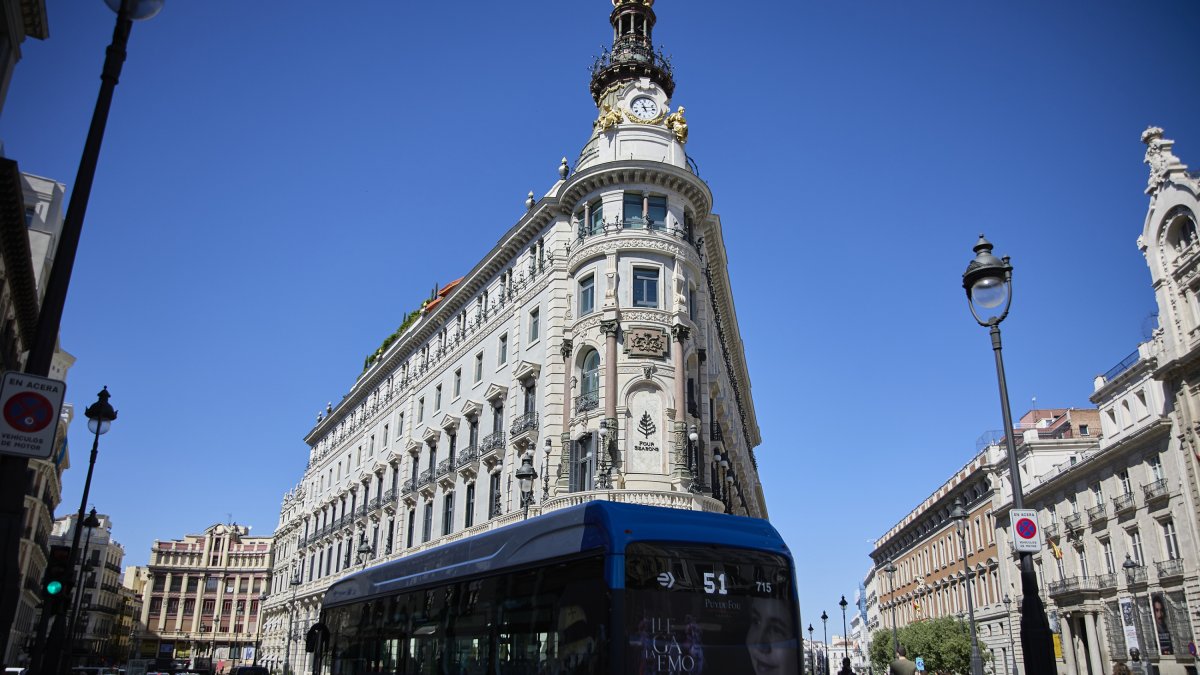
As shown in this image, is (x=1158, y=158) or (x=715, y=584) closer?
(x=715, y=584)

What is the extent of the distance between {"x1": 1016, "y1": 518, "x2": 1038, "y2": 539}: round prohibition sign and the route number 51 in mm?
4038

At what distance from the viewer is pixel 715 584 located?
33.8 feet

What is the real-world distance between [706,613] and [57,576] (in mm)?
12799

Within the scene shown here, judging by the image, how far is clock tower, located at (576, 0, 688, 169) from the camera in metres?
33.1

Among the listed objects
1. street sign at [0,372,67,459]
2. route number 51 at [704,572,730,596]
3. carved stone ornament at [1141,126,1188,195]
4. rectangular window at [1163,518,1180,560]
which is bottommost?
route number 51 at [704,572,730,596]

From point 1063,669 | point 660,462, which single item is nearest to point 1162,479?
point 1063,669

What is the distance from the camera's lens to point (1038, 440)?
5975 cm

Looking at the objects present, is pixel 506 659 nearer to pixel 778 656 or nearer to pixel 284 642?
pixel 778 656

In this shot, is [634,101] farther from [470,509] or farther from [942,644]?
[942,644]

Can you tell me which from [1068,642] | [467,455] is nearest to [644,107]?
[467,455]

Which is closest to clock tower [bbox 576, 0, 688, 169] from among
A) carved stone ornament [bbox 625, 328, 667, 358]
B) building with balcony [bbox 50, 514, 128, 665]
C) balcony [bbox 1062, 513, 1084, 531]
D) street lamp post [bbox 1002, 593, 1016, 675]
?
carved stone ornament [bbox 625, 328, 667, 358]

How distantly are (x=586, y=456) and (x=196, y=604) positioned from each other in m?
110

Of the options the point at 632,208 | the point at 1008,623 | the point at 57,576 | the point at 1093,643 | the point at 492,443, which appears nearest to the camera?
the point at 57,576

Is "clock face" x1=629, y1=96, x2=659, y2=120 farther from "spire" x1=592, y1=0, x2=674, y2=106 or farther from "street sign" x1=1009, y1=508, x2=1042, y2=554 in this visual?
"street sign" x1=1009, y1=508, x2=1042, y2=554
